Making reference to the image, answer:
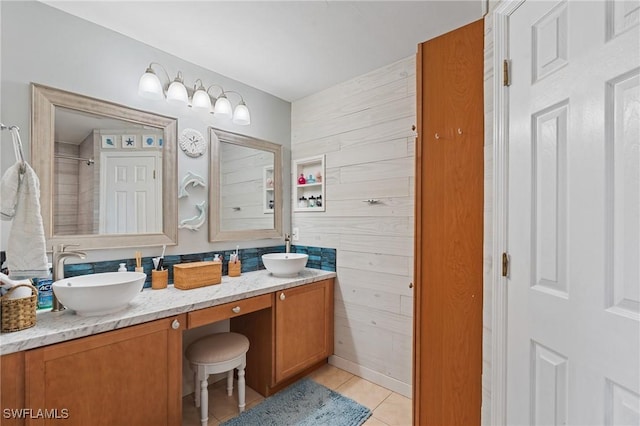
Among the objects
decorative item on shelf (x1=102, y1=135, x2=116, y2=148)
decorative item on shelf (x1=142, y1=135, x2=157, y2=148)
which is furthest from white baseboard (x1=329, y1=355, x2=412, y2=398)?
decorative item on shelf (x1=102, y1=135, x2=116, y2=148)

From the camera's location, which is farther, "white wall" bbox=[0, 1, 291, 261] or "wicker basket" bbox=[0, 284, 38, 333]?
"white wall" bbox=[0, 1, 291, 261]

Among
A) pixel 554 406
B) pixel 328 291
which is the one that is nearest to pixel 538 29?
pixel 554 406

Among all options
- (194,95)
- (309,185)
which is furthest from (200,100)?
(309,185)

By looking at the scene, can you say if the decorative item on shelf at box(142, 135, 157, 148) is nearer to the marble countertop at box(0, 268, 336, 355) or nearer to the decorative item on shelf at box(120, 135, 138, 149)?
the decorative item on shelf at box(120, 135, 138, 149)

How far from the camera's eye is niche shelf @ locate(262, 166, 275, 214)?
2.69m

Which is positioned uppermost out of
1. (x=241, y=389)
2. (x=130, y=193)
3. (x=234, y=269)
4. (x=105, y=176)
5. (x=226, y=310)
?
(x=105, y=176)

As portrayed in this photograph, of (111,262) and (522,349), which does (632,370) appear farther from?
(111,262)

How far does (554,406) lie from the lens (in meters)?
0.89

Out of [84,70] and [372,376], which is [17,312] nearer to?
[84,70]

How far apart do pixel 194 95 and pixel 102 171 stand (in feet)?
2.68

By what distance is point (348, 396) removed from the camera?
6.90 ft

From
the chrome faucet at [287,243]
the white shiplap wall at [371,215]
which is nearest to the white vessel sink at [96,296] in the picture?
the chrome faucet at [287,243]

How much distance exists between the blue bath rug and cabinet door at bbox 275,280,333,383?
0.47ft

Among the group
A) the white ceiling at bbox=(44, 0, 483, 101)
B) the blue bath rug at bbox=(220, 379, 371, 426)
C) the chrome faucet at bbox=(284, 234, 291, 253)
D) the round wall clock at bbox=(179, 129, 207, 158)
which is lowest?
the blue bath rug at bbox=(220, 379, 371, 426)
